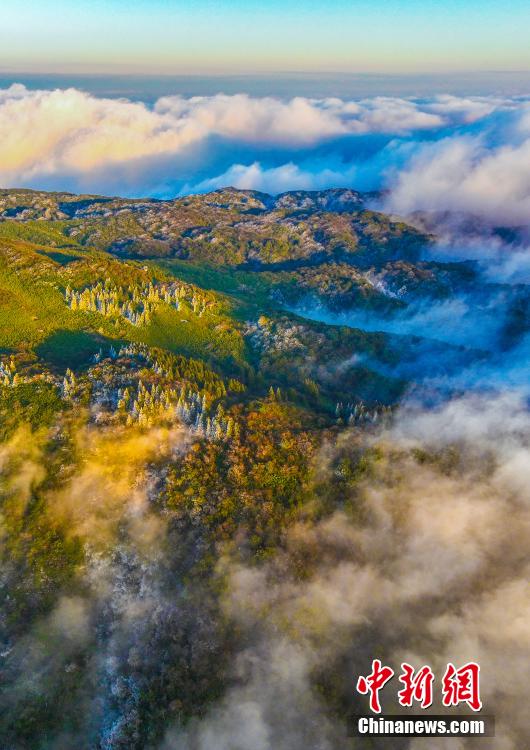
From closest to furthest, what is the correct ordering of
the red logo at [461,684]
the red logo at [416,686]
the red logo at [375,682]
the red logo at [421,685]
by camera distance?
the red logo at [461,684], the red logo at [421,685], the red logo at [375,682], the red logo at [416,686]

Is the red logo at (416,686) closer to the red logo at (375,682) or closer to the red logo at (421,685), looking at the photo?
the red logo at (421,685)

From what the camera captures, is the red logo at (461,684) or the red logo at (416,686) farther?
the red logo at (416,686)

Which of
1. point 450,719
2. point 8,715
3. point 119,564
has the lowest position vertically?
point 450,719

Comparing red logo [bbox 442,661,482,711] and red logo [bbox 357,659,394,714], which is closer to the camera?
red logo [bbox 442,661,482,711]

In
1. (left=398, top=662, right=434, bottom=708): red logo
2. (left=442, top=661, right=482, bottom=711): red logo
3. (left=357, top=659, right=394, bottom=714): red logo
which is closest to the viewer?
(left=442, top=661, right=482, bottom=711): red logo

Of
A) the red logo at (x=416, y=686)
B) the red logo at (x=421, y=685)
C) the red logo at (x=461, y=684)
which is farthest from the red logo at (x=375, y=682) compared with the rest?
the red logo at (x=461, y=684)

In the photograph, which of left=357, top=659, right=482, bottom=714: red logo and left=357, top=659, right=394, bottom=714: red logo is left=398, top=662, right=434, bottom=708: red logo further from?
left=357, top=659, right=394, bottom=714: red logo

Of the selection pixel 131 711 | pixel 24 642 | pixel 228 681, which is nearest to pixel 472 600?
pixel 228 681

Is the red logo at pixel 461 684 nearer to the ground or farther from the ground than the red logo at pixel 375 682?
farther from the ground

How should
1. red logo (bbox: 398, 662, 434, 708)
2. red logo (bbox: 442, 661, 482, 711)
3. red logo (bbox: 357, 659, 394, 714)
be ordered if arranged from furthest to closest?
red logo (bbox: 398, 662, 434, 708) < red logo (bbox: 357, 659, 394, 714) < red logo (bbox: 442, 661, 482, 711)

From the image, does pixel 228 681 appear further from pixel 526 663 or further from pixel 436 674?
pixel 526 663

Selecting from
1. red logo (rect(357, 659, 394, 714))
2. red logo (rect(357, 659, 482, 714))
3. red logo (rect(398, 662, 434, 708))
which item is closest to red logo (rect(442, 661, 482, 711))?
red logo (rect(357, 659, 482, 714))
